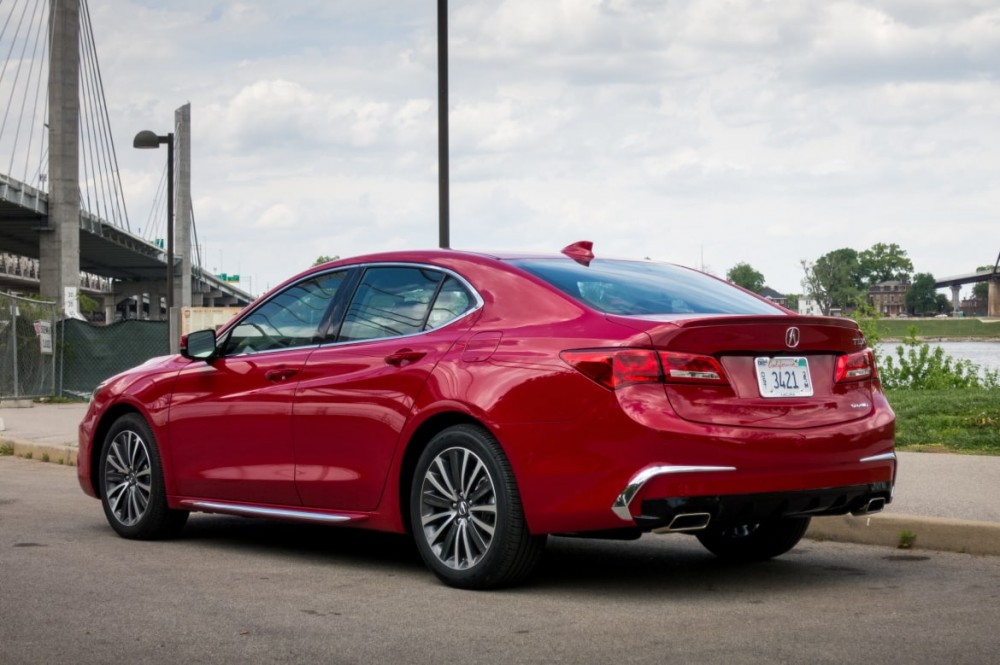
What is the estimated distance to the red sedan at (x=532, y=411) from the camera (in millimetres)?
5867

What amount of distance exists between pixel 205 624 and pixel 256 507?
199cm

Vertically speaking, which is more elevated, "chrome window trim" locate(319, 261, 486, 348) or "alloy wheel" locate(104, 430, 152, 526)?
"chrome window trim" locate(319, 261, 486, 348)

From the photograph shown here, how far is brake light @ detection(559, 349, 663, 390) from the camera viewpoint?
19.2 feet

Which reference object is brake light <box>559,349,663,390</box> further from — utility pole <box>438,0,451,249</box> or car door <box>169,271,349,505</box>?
utility pole <box>438,0,451,249</box>

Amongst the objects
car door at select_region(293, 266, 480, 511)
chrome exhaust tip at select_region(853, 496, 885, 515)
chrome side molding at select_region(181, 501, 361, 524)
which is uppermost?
car door at select_region(293, 266, 480, 511)

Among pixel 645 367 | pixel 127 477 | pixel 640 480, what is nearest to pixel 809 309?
pixel 127 477

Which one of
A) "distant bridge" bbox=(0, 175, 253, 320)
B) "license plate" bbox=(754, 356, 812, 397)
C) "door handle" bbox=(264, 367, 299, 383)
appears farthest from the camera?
"distant bridge" bbox=(0, 175, 253, 320)

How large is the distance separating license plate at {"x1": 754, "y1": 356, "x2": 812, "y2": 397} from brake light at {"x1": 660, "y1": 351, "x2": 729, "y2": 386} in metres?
0.22

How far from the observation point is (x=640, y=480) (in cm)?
575

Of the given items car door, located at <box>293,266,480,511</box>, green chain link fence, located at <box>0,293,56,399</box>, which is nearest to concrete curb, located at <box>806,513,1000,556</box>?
car door, located at <box>293,266,480,511</box>

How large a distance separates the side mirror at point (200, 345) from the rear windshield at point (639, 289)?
81.8 inches

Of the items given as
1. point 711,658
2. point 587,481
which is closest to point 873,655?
point 711,658

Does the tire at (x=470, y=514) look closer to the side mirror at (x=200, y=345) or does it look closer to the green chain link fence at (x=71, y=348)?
the side mirror at (x=200, y=345)

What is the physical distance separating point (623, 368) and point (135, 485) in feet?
12.1
